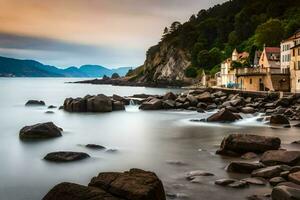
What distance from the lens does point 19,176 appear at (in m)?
19.0

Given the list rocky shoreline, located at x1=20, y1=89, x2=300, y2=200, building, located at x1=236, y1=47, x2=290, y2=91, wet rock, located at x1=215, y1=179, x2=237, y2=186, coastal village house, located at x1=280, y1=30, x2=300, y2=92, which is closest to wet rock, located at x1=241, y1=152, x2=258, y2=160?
rocky shoreline, located at x1=20, y1=89, x2=300, y2=200

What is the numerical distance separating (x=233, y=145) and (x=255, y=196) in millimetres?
7569

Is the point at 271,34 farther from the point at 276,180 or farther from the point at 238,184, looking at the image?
the point at 238,184

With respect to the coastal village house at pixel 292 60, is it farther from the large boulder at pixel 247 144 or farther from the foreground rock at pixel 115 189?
the foreground rock at pixel 115 189

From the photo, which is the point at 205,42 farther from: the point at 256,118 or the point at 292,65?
the point at 256,118

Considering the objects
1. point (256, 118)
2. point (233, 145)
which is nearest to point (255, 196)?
point (233, 145)

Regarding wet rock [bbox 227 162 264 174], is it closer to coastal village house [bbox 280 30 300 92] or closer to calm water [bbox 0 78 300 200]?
calm water [bbox 0 78 300 200]

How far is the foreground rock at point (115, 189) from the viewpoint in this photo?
11287 millimetres

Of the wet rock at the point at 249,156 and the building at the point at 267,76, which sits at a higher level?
the building at the point at 267,76

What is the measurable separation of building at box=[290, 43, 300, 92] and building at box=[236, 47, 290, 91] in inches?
58.7

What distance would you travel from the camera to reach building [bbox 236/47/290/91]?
205ft

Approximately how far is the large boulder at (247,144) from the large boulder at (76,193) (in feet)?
37.8

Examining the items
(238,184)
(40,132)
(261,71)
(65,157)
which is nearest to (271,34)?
(261,71)

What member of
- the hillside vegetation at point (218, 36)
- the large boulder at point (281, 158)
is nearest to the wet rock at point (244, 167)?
the large boulder at point (281, 158)
